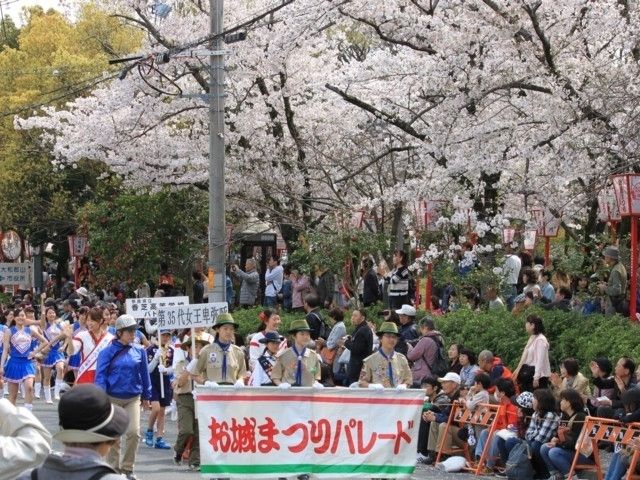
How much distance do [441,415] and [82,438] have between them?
11.7 metres

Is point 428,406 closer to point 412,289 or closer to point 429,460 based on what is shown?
point 429,460

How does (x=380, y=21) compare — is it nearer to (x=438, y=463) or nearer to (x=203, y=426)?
(x=438, y=463)

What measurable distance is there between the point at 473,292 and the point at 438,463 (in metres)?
7.30

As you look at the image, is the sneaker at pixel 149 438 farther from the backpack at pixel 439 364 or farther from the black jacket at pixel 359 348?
the backpack at pixel 439 364

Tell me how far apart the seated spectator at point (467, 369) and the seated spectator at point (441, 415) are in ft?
0.93

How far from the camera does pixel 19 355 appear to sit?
22.6 m

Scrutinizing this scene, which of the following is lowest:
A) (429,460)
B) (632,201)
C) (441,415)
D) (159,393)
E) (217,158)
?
(429,460)

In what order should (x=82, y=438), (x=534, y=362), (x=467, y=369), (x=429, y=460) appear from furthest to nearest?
(x=467, y=369) → (x=534, y=362) → (x=429, y=460) → (x=82, y=438)

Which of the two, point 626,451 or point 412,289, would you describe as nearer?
point 626,451

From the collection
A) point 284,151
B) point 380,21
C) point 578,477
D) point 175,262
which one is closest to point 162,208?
→ point 175,262

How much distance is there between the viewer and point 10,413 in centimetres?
557

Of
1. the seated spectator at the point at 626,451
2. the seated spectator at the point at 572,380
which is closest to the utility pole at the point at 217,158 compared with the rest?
the seated spectator at the point at 572,380

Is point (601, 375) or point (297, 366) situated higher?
point (297, 366)

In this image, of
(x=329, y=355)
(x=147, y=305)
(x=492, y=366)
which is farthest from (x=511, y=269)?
(x=147, y=305)
